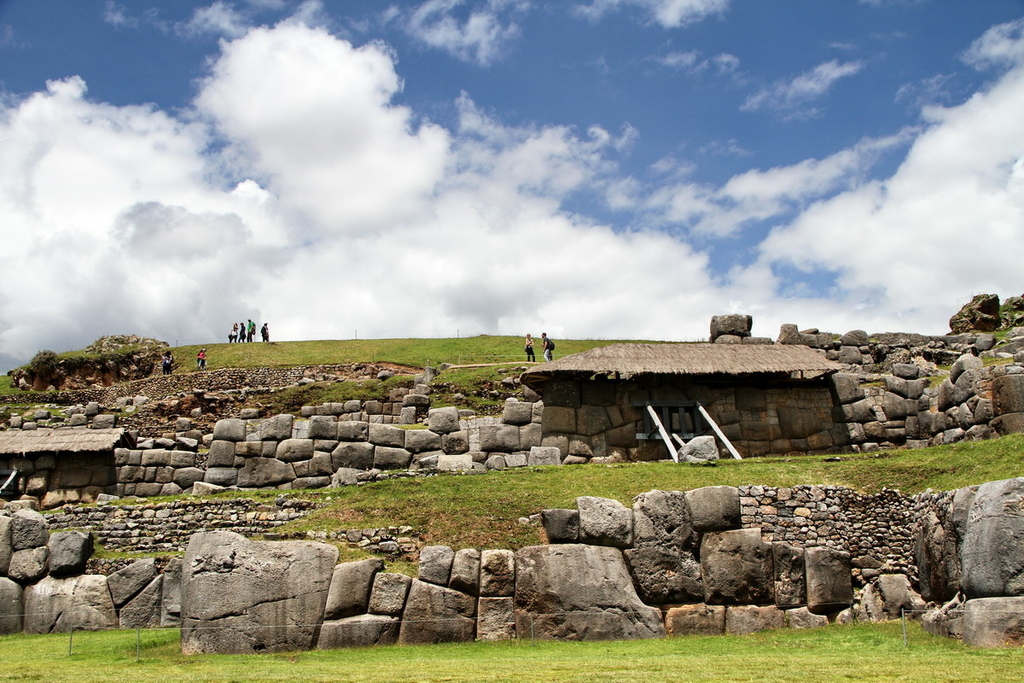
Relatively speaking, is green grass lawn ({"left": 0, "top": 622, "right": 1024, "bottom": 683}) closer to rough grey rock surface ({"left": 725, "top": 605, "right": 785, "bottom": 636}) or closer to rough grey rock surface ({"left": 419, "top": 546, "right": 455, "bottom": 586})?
rough grey rock surface ({"left": 725, "top": 605, "right": 785, "bottom": 636})

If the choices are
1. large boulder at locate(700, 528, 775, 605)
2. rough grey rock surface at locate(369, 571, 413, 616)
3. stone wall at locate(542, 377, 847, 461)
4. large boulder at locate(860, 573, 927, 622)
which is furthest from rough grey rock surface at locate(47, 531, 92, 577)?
large boulder at locate(860, 573, 927, 622)

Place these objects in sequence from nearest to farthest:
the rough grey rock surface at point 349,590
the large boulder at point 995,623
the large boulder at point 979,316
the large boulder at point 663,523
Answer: the large boulder at point 995,623 < the rough grey rock surface at point 349,590 < the large boulder at point 663,523 < the large boulder at point 979,316

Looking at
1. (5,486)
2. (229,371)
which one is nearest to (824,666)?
(5,486)

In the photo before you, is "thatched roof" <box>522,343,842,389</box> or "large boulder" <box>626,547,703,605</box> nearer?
"large boulder" <box>626,547,703,605</box>

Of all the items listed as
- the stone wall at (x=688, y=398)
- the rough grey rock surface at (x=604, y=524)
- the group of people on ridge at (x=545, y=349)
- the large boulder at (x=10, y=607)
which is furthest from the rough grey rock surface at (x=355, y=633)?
the group of people on ridge at (x=545, y=349)

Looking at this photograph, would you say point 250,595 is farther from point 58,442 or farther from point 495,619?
point 58,442

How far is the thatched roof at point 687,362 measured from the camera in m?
22.4

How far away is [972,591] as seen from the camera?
1068 cm

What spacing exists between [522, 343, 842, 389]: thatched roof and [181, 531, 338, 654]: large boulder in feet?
35.3

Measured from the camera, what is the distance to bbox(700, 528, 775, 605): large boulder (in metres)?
13.5

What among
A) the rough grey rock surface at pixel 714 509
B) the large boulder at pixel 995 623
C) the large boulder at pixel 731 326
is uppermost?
the large boulder at pixel 731 326

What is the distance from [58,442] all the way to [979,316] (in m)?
41.2

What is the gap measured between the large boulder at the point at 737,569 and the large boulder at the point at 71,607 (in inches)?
405

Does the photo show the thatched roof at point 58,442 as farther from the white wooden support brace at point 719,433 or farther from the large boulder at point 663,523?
the white wooden support brace at point 719,433
